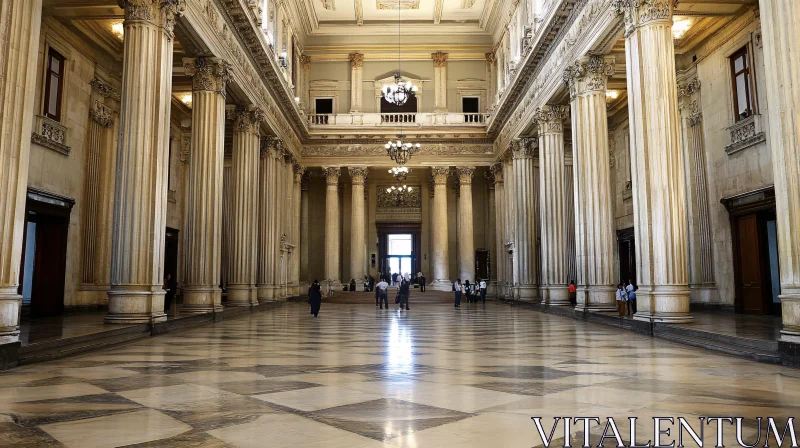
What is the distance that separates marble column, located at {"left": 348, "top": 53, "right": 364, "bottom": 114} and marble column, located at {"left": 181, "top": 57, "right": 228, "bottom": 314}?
14795 mm

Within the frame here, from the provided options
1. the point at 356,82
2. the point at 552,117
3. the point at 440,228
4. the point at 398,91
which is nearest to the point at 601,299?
the point at 552,117

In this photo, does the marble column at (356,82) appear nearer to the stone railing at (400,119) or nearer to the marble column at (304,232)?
the stone railing at (400,119)

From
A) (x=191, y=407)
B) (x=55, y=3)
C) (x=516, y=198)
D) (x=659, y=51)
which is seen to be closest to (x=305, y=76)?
(x=516, y=198)

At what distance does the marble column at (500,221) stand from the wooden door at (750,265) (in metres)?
12.8

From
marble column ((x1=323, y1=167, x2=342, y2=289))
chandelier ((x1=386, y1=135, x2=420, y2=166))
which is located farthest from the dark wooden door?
marble column ((x1=323, y1=167, x2=342, y2=289))

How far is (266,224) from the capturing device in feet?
72.7

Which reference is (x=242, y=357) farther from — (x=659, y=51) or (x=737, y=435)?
(x=659, y=51)

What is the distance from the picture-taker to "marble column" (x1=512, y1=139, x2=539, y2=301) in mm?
22250

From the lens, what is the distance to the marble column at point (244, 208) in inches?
720

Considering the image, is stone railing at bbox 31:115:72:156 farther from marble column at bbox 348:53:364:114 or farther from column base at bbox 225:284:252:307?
marble column at bbox 348:53:364:114

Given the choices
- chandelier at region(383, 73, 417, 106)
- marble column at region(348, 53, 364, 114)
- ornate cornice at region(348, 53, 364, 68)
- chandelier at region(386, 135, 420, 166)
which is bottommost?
chandelier at region(386, 135, 420, 166)

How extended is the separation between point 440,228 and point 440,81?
7.69m

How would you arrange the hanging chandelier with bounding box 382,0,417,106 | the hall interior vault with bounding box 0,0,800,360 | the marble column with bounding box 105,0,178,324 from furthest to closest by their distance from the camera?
the hanging chandelier with bounding box 382,0,417,106
the hall interior vault with bounding box 0,0,800,360
the marble column with bounding box 105,0,178,324

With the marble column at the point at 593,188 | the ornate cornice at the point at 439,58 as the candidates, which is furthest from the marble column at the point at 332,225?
the marble column at the point at 593,188
